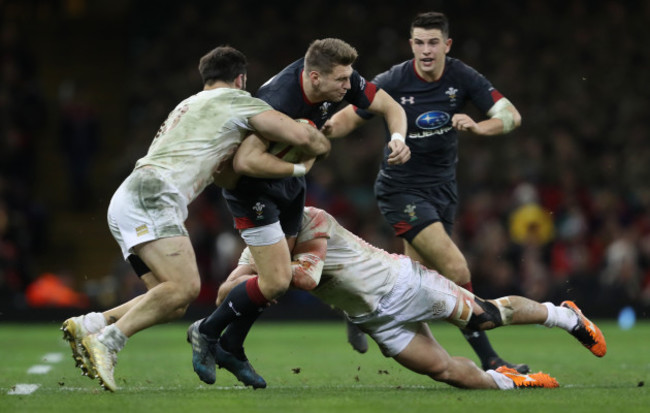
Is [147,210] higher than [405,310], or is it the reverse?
[147,210]

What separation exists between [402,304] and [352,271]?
1.25 ft

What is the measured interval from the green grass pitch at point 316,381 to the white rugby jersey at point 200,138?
1351 millimetres

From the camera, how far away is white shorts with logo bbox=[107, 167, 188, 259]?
22.6 ft

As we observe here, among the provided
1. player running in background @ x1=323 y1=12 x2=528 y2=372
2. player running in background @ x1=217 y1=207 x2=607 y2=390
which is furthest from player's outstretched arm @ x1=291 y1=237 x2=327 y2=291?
player running in background @ x1=323 y1=12 x2=528 y2=372

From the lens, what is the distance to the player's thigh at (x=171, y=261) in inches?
270

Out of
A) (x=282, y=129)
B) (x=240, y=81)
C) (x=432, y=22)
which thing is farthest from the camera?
(x=432, y=22)

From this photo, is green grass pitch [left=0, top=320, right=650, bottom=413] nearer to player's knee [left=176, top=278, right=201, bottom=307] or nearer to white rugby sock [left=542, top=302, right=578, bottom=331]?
white rugby sock [left=542, top=302, right=578, bottom=331]

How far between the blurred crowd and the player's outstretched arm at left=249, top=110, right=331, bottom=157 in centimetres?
861

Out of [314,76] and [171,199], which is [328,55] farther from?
[171,199]

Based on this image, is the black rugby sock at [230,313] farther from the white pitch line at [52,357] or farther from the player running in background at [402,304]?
the white pitch line at [52,357]

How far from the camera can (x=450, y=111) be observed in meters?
8.91

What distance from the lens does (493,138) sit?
58.5 ft

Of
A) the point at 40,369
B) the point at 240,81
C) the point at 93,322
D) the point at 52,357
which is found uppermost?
the point at 240,81

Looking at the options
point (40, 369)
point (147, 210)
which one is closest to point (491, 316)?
point (147, 210)
